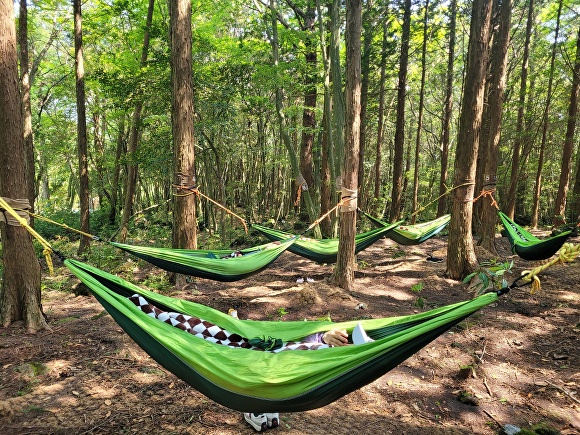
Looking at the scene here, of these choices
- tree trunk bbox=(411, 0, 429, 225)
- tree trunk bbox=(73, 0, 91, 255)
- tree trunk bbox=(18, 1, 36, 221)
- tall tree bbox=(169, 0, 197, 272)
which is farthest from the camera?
tree trunk bbox=(411, 0, 429, 225)

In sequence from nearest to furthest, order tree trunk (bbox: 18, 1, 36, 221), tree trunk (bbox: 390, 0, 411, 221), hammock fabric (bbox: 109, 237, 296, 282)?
hammock fabric (bbox: 109, 237, 296, 282), tree trunk (bbox: 18, 1, 36, 221), tree trunk (bbox: 390, 0, 411, 221)

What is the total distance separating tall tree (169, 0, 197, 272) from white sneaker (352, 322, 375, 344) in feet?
Answer: 7.14

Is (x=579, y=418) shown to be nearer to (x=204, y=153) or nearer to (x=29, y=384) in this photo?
(x=29, y=384)

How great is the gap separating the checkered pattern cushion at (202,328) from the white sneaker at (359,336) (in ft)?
0.48

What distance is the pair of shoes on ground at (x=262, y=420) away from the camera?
1613 millimetres

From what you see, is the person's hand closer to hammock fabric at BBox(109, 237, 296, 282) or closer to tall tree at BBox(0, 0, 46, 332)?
hammock fabric at BBox(109, 237, 296, 282)

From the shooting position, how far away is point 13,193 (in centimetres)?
220

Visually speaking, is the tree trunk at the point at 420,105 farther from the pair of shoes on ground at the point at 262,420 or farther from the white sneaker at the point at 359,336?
the pair of shoes on ground at the point at 262,420

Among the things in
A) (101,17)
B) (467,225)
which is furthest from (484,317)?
(101,17)

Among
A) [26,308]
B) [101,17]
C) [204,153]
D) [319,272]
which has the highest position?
[101,17]

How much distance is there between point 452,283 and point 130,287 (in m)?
3.34

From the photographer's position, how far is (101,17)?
18.7ft

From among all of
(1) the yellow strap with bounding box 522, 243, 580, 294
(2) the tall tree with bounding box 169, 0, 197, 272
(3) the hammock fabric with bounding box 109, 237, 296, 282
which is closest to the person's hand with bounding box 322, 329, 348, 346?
(1) the yellow strap with bounding box 522, 243, 580, 294

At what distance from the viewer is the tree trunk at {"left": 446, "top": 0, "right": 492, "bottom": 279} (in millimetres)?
3739
